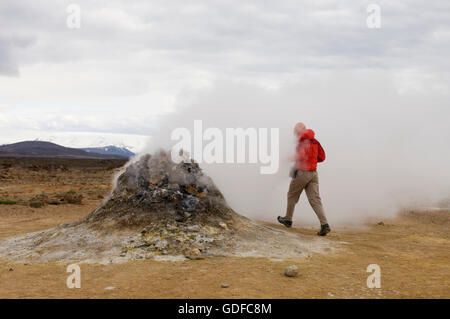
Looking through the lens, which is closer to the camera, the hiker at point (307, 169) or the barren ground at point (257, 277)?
the barren ground at point (257, 277)

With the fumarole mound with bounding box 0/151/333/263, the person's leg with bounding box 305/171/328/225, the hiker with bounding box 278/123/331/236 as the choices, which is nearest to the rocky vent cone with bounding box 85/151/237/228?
the fumarole mound with bounding box 0/151/333/263

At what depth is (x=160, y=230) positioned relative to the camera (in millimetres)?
6344

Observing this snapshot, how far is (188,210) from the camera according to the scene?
6.79 m

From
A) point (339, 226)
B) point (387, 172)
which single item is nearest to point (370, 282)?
point (339, 226)

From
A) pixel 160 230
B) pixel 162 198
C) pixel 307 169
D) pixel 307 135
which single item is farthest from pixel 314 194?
pixel 160 230

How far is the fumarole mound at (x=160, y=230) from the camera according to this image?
598cm

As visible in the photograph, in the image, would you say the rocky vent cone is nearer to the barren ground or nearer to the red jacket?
the barren ground

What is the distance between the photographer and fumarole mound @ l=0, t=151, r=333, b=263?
598cm

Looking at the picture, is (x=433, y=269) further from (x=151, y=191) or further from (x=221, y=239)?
(x=151, y=191)

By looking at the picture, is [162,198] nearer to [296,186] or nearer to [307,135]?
[296,186]

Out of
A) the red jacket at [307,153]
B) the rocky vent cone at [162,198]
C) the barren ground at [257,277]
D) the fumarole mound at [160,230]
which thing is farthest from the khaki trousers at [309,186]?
the rocky vent cone at [162,198]

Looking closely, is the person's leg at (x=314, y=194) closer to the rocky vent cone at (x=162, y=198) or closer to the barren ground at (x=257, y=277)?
the barren ground at (x=257, y=277)

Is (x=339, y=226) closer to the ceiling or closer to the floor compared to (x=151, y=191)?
closer to the floor
